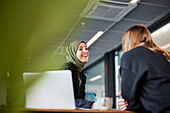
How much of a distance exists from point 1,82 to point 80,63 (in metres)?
1.90

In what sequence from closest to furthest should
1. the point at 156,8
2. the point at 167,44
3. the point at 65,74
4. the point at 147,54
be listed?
the point at 65,74 < the point at 147,54 < the point at 156,8 < the point at 167,44

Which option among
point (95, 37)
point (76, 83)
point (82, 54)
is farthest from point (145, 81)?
point (95, 37)

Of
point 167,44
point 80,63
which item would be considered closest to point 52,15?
point 80,63

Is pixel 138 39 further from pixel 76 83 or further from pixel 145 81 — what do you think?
pixel 76 83

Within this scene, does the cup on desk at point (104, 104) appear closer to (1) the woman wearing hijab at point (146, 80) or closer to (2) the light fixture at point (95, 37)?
(1) the woman wearing hijab at point (146, 80)

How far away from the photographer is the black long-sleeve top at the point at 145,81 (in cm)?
120

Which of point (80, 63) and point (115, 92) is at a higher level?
point (80, 63)

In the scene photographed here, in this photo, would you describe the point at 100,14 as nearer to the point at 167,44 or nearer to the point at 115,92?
the point at 167,44

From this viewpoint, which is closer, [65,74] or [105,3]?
[65,74]

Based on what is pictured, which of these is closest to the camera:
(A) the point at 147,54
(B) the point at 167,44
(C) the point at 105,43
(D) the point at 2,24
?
(D) the point at 2,24

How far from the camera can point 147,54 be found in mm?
1267

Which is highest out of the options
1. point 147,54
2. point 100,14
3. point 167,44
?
point 100,14

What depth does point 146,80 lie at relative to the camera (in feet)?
4.09

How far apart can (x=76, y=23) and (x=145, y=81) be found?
0.84m
